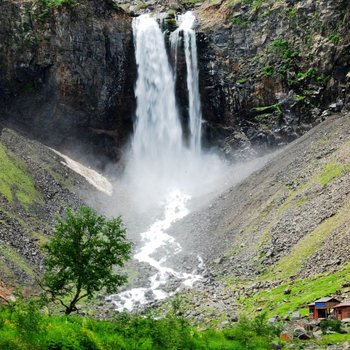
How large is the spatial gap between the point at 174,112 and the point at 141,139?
7578 millimetres

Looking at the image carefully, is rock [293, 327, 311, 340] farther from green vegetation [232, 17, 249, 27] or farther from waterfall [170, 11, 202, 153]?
green vegetation [232, 17, 249, 27]

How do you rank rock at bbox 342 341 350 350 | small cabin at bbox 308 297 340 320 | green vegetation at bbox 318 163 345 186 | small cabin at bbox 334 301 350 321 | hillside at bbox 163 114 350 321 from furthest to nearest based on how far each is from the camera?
green vegetation at bbox 318 163 345 186, hillside at bbox 163 114 350 321, small cabin at bbox 308 297 340 320, small cabin at bbox 334 301 350 321, rock at bbox 342 341 350 350

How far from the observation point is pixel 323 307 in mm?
39375

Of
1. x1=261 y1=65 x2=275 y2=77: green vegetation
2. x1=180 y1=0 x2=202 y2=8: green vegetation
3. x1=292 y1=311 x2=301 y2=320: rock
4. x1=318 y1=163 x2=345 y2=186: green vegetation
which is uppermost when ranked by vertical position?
x1=180 y1=0 x2=202 y2=8: green vegetation

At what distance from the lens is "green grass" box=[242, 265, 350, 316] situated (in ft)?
141

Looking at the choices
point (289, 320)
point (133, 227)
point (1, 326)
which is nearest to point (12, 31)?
point (133, 227)

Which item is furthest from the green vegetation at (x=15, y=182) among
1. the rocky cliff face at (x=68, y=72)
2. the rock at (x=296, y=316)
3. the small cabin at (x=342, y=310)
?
the small cabin at (x=342, y=310)

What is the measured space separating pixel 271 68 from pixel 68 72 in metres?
34.0

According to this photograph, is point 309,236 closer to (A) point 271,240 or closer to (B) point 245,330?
(A) point 271,240

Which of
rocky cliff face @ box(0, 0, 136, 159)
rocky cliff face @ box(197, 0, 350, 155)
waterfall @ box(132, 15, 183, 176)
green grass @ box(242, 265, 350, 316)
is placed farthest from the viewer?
waterfall @ box(132, 15, 183, 176)

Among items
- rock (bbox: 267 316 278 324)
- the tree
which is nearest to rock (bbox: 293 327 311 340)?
rock (bbox: 267 316 278 324)

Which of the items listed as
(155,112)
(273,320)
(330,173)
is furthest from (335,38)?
(273,320)

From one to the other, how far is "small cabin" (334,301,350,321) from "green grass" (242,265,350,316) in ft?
11.8

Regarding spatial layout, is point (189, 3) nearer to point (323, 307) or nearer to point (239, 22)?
point (239, 22)
